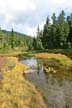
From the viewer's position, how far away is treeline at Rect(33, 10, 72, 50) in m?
107

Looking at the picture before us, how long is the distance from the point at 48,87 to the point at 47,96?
422cm

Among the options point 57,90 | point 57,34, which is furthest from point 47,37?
point 57,90

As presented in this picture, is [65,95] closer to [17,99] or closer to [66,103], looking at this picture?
[66,103]

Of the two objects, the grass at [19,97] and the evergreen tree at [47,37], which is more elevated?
the evergreen tree at [47,37]

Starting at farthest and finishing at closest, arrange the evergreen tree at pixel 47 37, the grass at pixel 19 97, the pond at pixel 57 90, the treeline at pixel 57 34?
the evergreen tree at pixel 47 37
the treeline at pixel 57 34
the pond at pixel 57 90
the grass at pixel 19 97

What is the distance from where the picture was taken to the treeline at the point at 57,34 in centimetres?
10685

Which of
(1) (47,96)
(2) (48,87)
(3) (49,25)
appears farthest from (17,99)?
(3) (49,25)

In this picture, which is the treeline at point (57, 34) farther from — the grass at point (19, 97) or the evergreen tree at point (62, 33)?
the grass at point (19, 97)

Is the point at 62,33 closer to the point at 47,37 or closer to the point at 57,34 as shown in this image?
the point at 57,34

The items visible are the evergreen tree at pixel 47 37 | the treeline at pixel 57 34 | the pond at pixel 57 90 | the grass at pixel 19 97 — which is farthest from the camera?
the evergreen tree at pixel 47 37

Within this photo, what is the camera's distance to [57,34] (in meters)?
113

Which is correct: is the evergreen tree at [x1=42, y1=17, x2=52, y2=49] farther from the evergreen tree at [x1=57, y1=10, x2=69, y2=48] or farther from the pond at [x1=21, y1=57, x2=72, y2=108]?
the pond at [x1=21, y1=57, x2=72, y2=108]

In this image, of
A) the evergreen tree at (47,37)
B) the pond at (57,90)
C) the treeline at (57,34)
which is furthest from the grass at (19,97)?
the evergreen tree at (47,37)

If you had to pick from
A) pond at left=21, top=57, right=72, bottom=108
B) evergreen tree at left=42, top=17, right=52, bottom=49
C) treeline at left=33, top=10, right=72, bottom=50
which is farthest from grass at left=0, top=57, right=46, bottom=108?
evergreen tree at left=42, top=17, right=52, bottom=49
